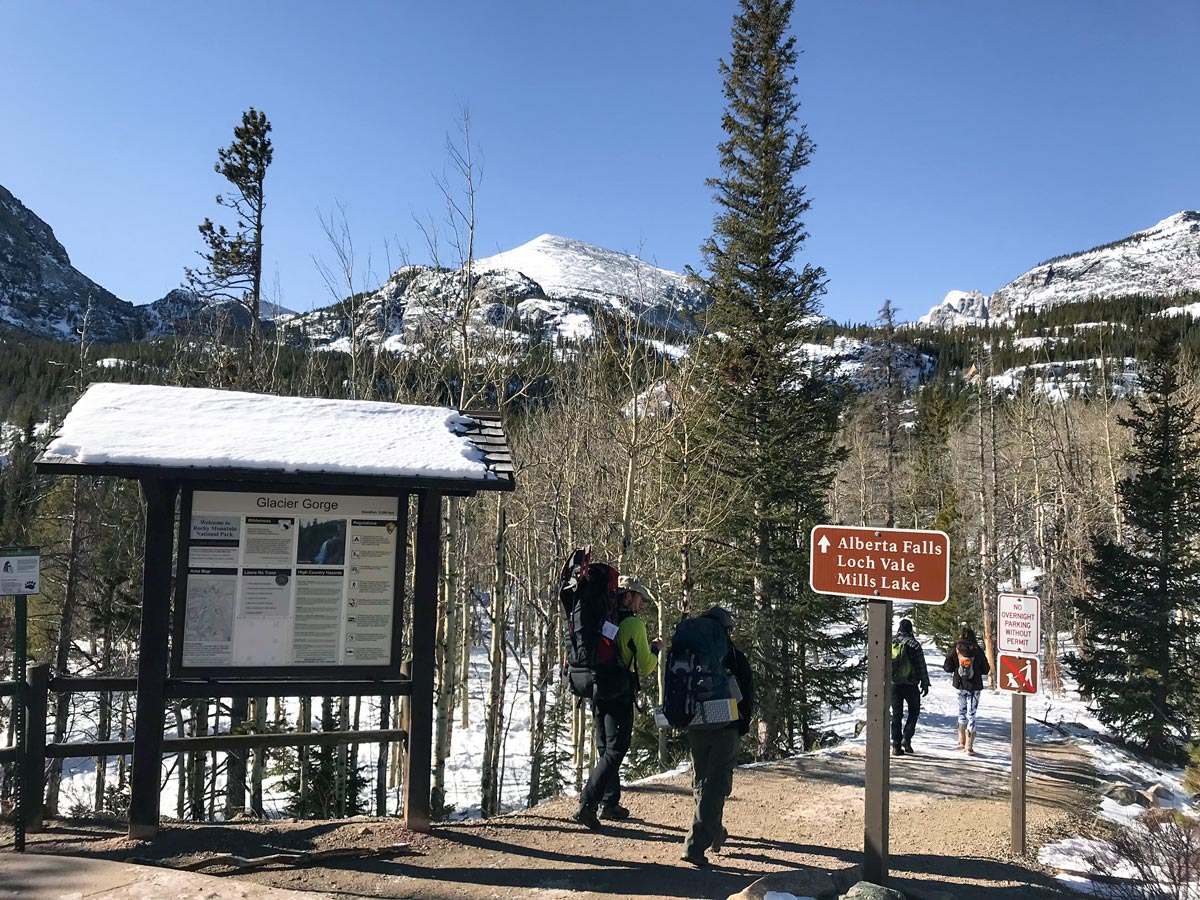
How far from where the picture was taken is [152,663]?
5.52 m

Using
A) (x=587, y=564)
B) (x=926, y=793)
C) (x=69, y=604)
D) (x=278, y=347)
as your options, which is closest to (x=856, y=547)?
(x=587, y=564)

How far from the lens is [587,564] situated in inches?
243

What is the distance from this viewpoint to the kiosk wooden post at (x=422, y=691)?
5906 mm

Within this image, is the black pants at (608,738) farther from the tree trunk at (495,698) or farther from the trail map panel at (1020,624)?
the tree trunk at (495,698)

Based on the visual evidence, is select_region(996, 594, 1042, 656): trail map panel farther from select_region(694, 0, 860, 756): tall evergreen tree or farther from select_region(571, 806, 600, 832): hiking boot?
select_region(694, 0, 860, 756): tall evergreen tree

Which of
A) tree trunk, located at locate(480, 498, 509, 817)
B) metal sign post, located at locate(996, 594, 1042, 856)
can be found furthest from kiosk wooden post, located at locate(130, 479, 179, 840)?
tree trunk, located at locate(480, 498, 509, 817)

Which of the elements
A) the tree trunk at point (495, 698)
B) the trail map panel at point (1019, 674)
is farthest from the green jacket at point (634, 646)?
the tree trunk at point (495, 698)

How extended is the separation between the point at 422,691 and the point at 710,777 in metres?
2.33

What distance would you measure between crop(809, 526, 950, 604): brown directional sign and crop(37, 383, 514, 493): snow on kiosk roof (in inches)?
91.5

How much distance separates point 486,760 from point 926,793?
8856 mm

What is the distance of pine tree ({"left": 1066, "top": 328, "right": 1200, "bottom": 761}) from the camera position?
1730 centimetres

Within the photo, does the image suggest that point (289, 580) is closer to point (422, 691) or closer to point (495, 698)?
point (422, 691)

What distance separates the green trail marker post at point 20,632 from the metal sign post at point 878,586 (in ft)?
17.9

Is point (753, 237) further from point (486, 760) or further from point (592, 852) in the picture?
point (592, 852)
